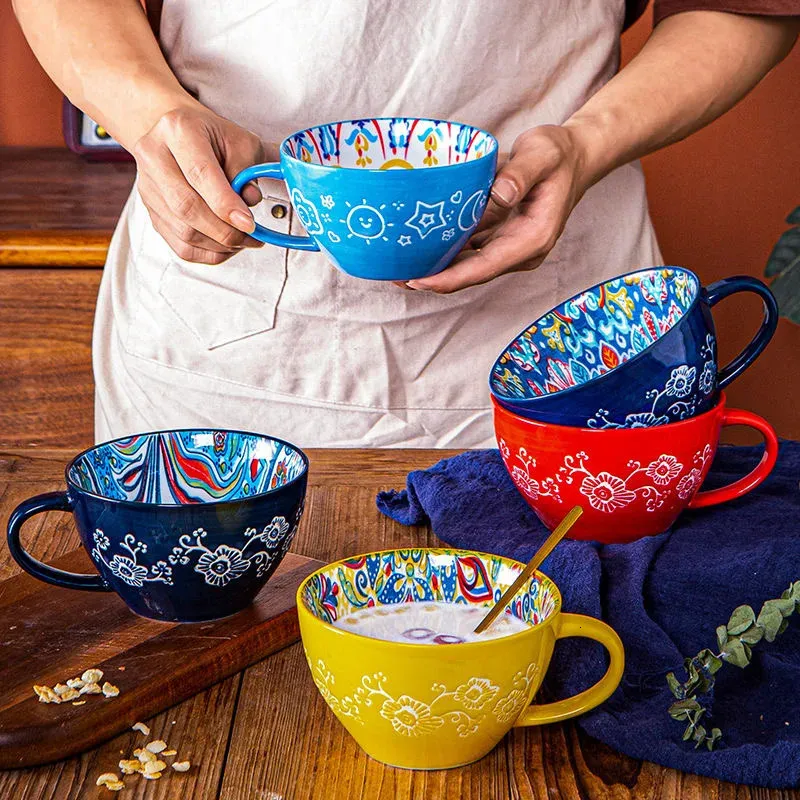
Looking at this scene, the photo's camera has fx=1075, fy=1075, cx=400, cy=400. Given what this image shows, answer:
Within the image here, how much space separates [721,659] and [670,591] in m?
0.10

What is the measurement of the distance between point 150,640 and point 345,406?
0.50 metres

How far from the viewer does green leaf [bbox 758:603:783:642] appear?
52 cm

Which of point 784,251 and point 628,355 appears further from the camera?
point 784,251

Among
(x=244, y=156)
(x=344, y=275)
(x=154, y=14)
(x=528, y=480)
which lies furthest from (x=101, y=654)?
(x=154, y=14)

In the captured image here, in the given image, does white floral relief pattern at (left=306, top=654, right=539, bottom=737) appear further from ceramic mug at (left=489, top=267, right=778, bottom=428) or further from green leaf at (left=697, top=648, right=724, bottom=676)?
ceramic mug at (left=489, top=267, right=778, bottom=428)

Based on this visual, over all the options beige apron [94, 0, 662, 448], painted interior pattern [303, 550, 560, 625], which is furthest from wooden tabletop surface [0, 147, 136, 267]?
painted interior pattern [303, 550, 560, 625]

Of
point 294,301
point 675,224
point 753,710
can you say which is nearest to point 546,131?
point 294,301

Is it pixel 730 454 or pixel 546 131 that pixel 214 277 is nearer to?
pixel 546 131

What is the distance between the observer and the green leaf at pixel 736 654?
0.52 m

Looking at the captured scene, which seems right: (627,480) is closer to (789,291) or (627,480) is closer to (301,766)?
(301,766)

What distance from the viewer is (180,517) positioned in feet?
1.85

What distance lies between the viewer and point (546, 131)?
83 cm

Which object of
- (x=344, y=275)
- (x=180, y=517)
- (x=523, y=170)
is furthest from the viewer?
(x=344, y=275)

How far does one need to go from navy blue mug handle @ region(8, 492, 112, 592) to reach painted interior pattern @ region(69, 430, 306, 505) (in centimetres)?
5
